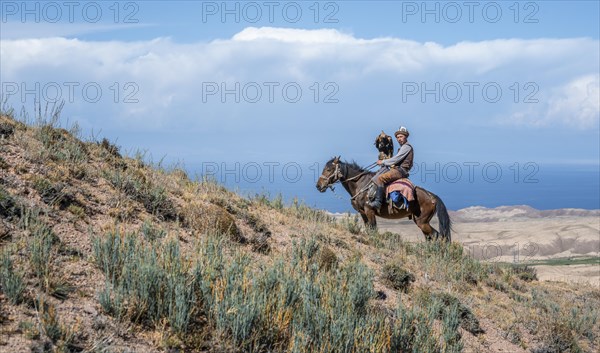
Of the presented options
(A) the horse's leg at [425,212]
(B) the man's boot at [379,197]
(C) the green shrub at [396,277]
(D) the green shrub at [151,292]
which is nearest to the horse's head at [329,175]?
(B) the man's boot at [379,197]

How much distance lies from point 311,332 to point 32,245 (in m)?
3.46

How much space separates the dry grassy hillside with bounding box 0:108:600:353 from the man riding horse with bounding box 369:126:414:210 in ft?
3.50

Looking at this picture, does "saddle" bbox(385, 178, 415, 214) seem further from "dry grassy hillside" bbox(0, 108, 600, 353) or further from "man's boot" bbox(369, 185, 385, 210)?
"dry grassy hillside" bbox(0, 108, 600, 353)

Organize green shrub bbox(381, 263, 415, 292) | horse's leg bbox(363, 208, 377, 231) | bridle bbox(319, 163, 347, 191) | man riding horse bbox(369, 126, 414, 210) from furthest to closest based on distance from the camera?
bridle bbox(319, 163, 347, 191)
horse's leg bbox(363, 208, 377, 231)
man riding horse bbox(369, 126, 414, 210)
green shrub bbox(381, 263, 415, 292)

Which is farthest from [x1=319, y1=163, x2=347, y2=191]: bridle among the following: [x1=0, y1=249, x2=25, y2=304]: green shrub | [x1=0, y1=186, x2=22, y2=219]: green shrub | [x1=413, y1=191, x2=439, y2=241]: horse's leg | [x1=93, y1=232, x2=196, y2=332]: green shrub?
[x1=0, y1=249, x2=25, y2=304]: green shrub

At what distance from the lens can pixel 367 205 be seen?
53.0 ft

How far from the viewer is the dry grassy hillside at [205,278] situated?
6.39 metres

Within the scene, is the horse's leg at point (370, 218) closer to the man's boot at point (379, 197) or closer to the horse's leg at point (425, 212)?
the man's boot at point (379, 197)

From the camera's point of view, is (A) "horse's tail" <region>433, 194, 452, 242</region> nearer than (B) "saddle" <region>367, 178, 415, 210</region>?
No

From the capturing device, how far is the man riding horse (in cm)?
1555

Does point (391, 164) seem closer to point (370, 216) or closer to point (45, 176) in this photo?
point (370, 216)

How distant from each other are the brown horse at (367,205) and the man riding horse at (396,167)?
436mm

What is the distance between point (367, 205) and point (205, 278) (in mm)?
9574

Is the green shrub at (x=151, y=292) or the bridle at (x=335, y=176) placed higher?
the bridle at (x=335, y=176)
